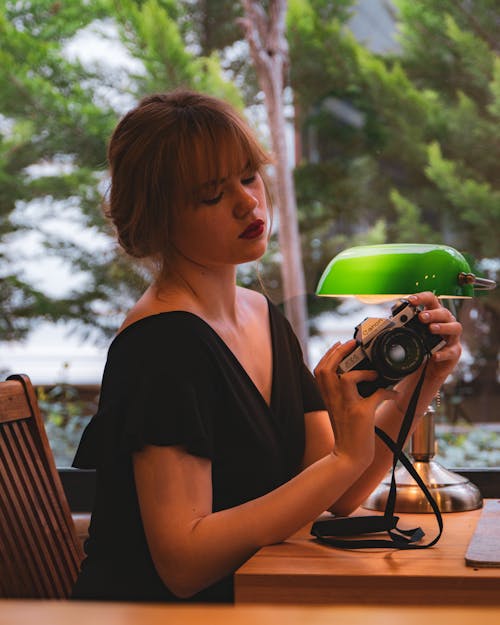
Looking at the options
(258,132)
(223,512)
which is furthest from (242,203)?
(258,132)

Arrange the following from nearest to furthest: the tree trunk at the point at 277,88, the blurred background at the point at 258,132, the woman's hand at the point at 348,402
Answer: the woman's hand at the point at 348,402 < the blurred background at the point at 258,132 < the tree trunk at the point at 277,88

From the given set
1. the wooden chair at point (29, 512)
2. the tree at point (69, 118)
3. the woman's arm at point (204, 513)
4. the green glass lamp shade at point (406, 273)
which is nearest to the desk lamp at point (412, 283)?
the green glass lamp shade at point (406, 273)

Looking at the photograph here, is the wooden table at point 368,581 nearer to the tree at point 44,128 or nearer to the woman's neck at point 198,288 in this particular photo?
the woman's neck at point 198,288

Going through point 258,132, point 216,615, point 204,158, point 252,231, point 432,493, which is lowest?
point 432,493

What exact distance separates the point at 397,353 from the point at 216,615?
952 millimetres

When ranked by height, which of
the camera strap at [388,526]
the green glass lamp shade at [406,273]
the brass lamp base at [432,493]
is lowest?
the brass lamp base at [432,493]

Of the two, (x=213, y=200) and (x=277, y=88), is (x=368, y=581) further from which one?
(x=277, y=88)

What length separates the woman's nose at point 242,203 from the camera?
1233 mm

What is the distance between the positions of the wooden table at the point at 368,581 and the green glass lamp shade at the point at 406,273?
48 cm

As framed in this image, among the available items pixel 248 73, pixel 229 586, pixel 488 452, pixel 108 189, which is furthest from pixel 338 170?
pixel 229 586

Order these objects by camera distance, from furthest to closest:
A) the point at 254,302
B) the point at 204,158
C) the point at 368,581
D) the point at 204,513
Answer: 1. the point at 254,302
2. the point at 204,158
3. the point at 204,513
4. the point at 368,581

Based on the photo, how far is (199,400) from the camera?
1176 mm

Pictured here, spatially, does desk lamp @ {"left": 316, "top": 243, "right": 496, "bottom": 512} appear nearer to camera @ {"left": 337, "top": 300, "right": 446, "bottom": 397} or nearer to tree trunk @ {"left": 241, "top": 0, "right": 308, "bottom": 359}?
camera @ {"left": 337, "top": 300, "right": 446, "bottom": 397}

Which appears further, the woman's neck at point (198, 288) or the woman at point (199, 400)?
the woman's neck at point (198, 288)
